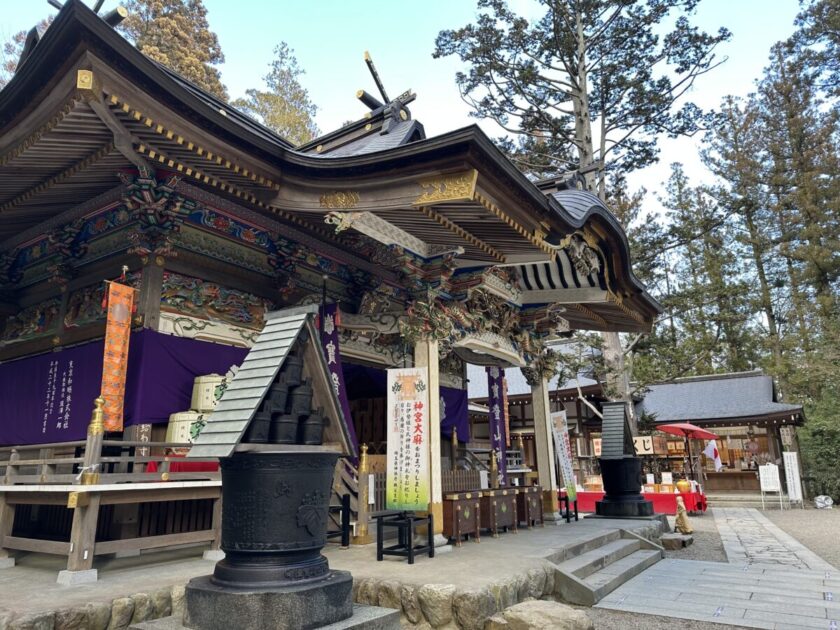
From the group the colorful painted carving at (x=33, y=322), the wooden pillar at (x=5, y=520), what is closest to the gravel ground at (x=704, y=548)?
the wooden pillar at (x=5, y=520)

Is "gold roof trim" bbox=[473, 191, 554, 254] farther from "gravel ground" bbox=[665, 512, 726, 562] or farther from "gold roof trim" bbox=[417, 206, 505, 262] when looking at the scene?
"gravel ground" bbox=[665, 512, 726, 562]

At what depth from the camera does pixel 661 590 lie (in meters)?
5.78

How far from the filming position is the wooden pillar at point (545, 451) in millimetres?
9258

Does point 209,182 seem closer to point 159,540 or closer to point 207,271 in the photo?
point 207,271

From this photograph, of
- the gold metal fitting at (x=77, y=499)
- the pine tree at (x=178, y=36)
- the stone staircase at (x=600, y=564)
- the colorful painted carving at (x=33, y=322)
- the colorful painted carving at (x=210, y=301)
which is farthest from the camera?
the pine tree at (x=178, y=36)

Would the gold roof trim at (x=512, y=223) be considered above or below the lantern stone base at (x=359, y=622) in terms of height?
above

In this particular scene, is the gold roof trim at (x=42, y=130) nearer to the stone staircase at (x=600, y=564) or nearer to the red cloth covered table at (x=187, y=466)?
the red cloth covered table at (x=187, y=466)

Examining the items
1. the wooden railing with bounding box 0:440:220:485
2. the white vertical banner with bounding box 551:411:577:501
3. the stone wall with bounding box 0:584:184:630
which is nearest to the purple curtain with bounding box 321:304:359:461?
the wooden railing with bounding box 0:440:220:485

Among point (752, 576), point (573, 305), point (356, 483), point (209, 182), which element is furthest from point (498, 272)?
point (752, 576)

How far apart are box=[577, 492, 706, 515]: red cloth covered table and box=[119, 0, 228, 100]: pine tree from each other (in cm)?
1924

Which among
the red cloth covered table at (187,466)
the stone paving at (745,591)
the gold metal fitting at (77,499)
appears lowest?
the stone paving at (745,591)

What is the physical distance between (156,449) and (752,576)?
7.06m

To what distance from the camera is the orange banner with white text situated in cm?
541

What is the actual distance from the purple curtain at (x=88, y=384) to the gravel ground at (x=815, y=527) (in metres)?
8.86
